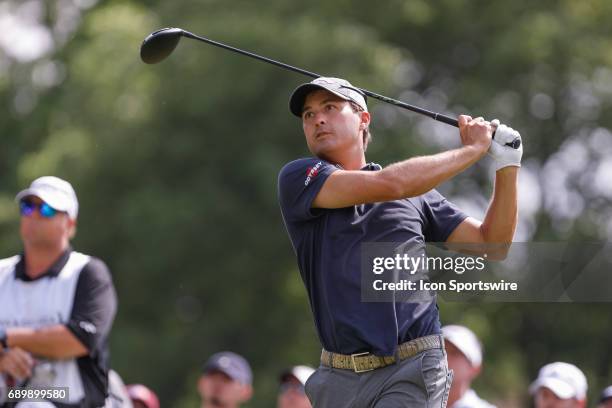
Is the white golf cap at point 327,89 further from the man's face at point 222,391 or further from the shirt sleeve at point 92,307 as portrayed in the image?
the man's face at point 222,391

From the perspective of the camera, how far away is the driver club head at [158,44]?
24.1ft

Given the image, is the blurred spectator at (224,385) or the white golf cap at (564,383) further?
the blurred spectator at (224,385)

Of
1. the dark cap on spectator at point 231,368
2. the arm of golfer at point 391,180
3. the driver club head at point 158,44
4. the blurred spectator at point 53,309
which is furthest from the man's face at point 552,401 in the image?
the driver club head at point 158,44

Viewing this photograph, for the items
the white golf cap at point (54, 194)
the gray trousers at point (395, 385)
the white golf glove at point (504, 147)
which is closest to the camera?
the gray trousers at point (395, 385)

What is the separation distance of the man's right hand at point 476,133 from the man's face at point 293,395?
4.84 metres

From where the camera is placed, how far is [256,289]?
77.4ft

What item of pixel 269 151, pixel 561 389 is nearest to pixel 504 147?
pixel 561 389

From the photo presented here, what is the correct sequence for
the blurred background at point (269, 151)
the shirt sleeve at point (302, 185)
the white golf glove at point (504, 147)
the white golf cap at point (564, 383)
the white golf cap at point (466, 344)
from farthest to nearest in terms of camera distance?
the blurred background at point (269, 151) < the white golf cap at point (564, 383) < the white golf cap at point (466, 344) < the white golf glove at point (504, 147) < the shirt sleeve at point (302, 185)

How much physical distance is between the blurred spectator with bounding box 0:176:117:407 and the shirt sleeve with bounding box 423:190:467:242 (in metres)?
1.98

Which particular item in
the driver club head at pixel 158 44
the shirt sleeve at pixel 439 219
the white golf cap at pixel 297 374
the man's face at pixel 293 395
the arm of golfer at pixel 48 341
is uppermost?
the driver club head at pixel 158 44

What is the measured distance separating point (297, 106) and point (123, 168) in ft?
58.3

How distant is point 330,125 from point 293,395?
15.9 ft

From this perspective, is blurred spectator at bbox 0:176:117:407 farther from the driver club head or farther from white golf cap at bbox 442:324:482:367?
white golf cap at bbox 442:324:482:367

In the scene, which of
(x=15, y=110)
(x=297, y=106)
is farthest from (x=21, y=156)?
(x=297, y=106)
